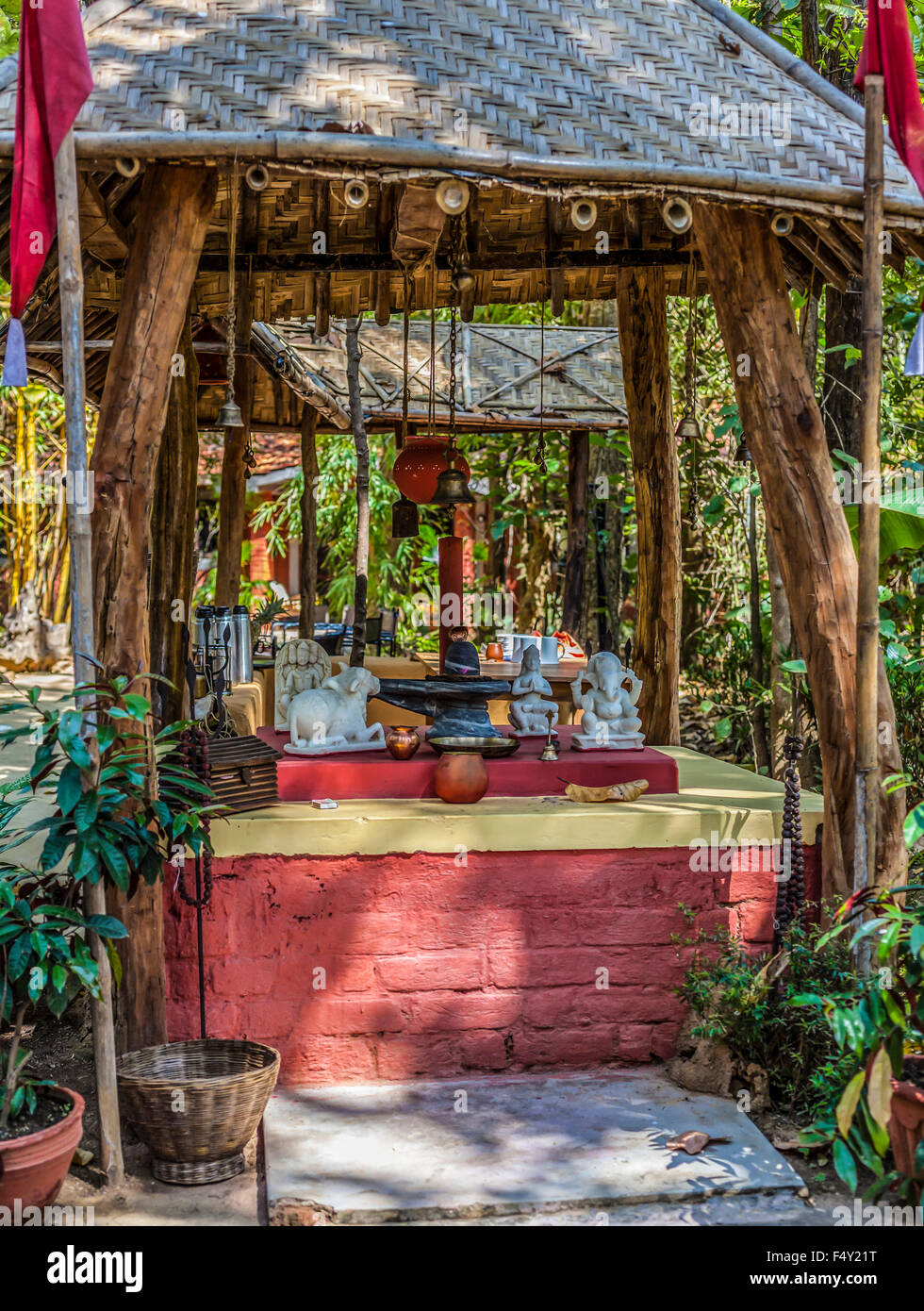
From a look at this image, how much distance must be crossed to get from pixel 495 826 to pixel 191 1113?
1392 millimetres

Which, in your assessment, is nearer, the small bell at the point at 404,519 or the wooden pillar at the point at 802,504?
the wooden pillar at the point at 802,504

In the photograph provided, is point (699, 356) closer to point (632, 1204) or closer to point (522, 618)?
point (522, 618)

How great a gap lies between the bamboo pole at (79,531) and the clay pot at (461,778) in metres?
1.38

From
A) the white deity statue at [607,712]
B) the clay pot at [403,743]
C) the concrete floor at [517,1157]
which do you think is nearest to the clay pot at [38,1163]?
the concrete floor at [517,1157]

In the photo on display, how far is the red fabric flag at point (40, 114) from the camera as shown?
3.39 meters

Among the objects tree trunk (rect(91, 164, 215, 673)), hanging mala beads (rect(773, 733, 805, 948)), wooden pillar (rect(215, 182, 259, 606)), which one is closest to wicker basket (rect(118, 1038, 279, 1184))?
tree trunk (rect(91, 164, 215, 673))

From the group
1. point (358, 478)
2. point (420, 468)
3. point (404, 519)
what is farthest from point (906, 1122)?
point (358, 478)

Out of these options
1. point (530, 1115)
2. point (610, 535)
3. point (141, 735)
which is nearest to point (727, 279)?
point (141, 735)

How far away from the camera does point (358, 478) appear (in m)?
10.6

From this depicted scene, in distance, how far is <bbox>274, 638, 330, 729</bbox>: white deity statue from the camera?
5142mm

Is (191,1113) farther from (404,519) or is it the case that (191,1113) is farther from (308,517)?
(308,517)

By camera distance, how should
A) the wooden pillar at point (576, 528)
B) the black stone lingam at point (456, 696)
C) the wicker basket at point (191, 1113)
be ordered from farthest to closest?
the wooden pillar at point (576, 528) < the black stone lingam at point (456, 696) < the wicker basket at point (191, 1113)

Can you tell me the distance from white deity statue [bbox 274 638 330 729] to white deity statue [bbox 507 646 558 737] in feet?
2.72

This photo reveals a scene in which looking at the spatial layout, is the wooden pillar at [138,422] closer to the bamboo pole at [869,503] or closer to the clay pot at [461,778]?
the clay pot at [461,778]
